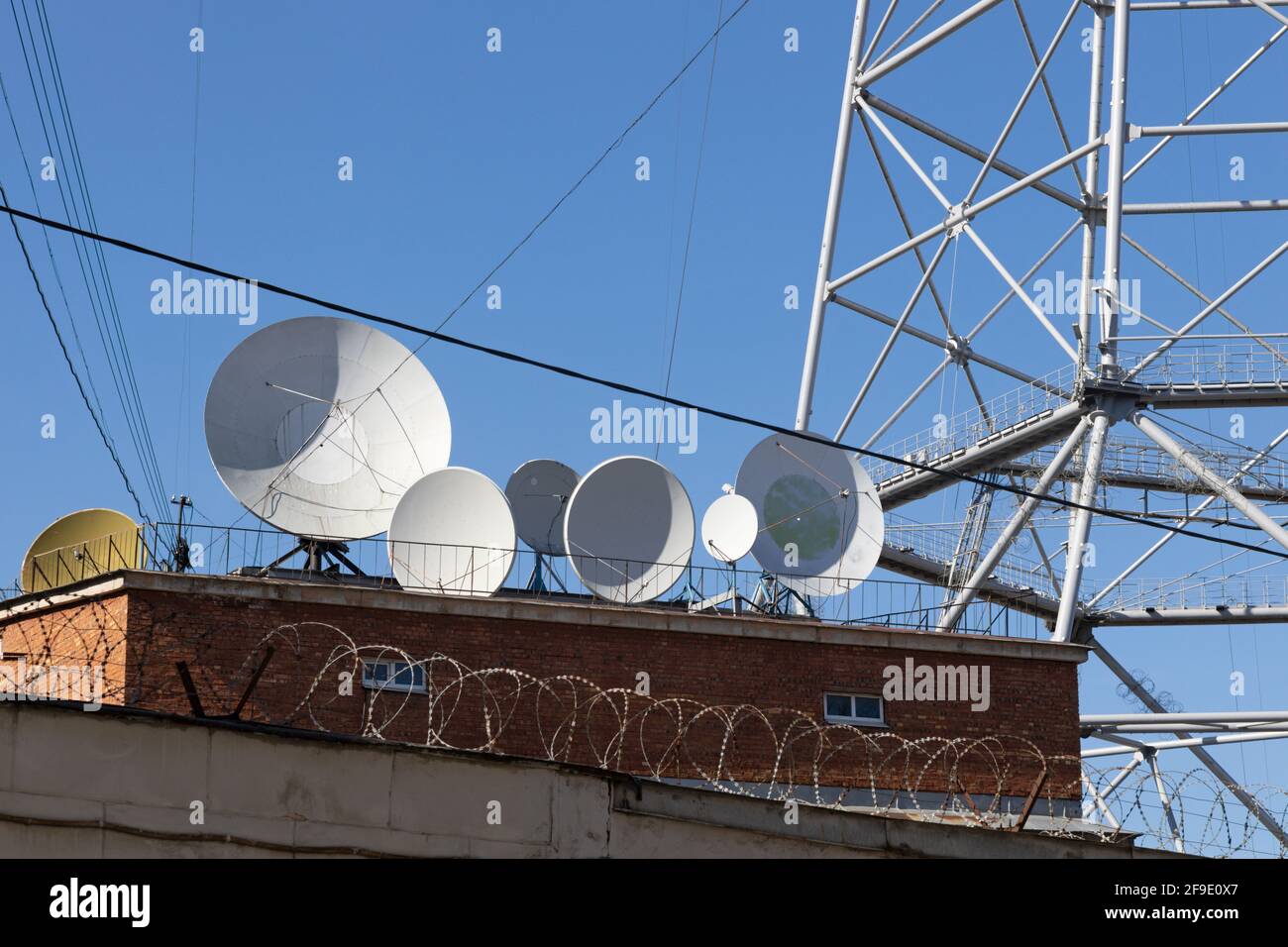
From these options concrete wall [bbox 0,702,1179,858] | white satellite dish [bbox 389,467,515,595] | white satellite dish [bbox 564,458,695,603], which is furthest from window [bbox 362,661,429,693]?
concrete wall [bbox 0,702,1179,858]

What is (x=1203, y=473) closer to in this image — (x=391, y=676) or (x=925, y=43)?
(x=925, y=43)

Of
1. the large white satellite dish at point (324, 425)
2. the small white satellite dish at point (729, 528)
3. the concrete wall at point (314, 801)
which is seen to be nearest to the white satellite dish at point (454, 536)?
the large white satellite dish at point (324, 425)

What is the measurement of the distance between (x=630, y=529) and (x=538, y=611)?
113 inches

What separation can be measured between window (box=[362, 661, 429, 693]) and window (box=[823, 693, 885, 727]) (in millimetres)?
7364

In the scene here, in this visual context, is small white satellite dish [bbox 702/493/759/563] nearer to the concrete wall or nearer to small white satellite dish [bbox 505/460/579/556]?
small white satellite dish [bbox 505/460/579/556]

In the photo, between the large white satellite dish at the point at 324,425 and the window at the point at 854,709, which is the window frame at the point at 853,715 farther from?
the large white satellite dish at the point at 324,425

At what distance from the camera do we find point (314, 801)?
20703 mm

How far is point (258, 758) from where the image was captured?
20.5 m
